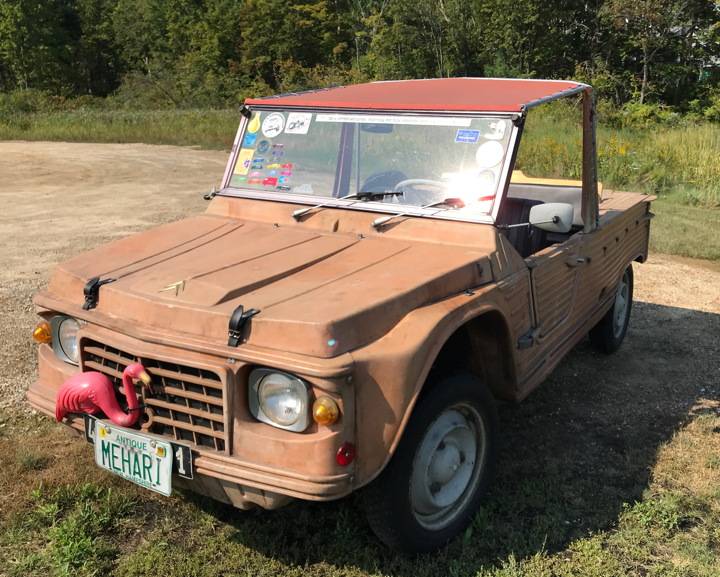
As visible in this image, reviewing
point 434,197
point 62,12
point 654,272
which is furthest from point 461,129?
point 62,12

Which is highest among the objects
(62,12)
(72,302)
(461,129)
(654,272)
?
(62,12)

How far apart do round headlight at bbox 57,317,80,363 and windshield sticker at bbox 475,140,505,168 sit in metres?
2.03

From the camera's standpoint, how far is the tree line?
24.7 m

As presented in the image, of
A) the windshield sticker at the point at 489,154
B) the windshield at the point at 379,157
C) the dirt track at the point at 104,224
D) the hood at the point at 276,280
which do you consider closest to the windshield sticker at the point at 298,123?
the windshield at the point at 379,157

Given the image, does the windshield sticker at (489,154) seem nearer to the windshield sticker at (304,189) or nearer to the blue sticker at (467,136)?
the blue sticker at (467,136)

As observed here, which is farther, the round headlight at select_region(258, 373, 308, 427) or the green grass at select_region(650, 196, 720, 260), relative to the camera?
the green grass at select_region(650, 196, 720, 260)

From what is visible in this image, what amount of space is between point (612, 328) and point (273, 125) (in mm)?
3057

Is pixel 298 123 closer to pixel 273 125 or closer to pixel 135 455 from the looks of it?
pixel 273 125

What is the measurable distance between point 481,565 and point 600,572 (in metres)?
0.50

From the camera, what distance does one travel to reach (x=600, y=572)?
2.90 metres

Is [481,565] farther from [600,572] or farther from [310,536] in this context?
[310,536]

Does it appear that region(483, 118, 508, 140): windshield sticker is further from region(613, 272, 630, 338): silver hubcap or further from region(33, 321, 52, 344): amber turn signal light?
region(613, 272, 630, 338): silver hubcap

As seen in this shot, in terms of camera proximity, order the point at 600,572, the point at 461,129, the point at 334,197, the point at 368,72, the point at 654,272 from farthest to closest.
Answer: the point at 368,72
the point at 654,272
the point at 334,197
the point at 461,129
the point at 600,572

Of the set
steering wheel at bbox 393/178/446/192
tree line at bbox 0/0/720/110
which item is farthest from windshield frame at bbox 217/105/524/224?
tree line at bbox 0/0/720/110
